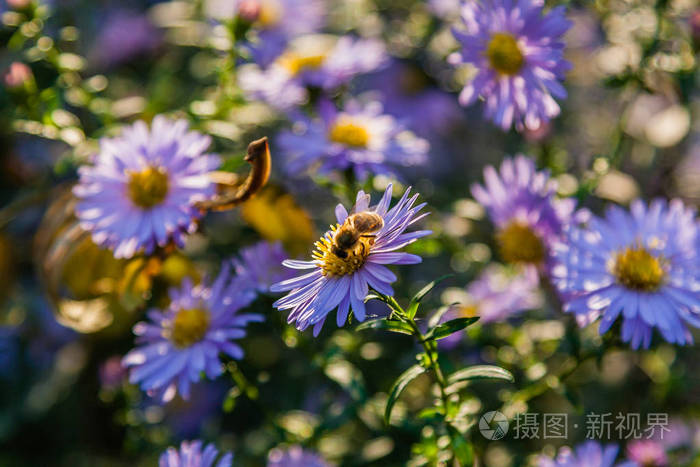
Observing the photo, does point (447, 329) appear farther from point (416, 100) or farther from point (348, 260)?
point (416, 100)

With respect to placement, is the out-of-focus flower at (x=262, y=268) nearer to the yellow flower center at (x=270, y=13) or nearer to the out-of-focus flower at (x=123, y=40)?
the yellow flower center at (x=270, y=13)

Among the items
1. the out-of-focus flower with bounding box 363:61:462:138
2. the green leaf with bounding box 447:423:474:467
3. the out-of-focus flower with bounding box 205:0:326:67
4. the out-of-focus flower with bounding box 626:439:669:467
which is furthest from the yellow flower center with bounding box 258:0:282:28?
the out-of-focus flower with bounding box 626:439:669:467

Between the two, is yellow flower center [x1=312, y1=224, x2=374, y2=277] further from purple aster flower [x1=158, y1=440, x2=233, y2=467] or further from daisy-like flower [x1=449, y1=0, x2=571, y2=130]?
daisy-like flower [x1=449, y1=0, x2=571, y2=130]

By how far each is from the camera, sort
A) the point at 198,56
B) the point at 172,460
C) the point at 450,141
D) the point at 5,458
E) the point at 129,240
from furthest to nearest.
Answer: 1. the point at 450,141
2. the point at 198,56
3. the point at 5,458
4. the point at 129,240
5. the point at 172,460

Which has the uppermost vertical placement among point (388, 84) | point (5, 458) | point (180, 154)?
point (180, 154)

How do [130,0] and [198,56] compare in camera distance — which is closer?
[198,56]

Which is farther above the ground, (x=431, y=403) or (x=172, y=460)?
(x=172, y=460)

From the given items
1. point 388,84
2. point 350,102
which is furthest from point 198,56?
point 350,102

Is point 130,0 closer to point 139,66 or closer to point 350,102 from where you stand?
point 139,66

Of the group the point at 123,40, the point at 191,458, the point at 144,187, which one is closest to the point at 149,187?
the point at 144,187
